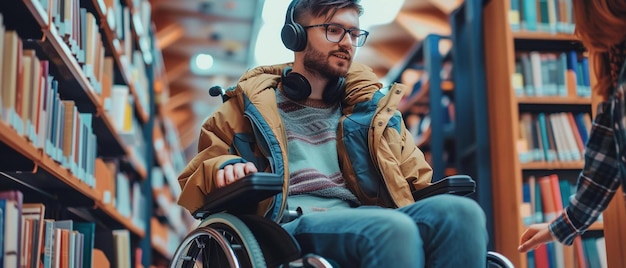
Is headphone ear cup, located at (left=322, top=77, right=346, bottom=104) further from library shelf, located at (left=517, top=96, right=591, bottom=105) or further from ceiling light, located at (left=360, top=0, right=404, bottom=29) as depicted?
ceiling light, located at (left=360, top=0, right=404, bottom=29)

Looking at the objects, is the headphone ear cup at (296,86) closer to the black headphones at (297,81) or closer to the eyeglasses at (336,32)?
the black headphones at (297,81)

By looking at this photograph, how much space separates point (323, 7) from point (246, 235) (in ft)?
2.61

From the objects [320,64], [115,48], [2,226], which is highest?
[115,48]

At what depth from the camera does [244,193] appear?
168 centimetres

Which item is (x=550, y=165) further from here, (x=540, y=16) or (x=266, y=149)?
(x=266, y=149)

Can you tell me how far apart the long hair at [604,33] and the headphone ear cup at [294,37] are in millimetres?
779

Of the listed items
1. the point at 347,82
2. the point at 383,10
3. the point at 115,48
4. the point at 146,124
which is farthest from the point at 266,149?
the point at 383,10

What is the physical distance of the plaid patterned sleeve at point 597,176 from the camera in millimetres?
1755

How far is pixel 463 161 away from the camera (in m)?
4.41

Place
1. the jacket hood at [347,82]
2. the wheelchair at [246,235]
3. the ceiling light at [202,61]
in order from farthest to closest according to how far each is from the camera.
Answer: the ceiling light at [202,61] → the jacket hood at [347,82] → the wheelchair at [246,235]

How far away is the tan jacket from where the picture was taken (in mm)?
1947

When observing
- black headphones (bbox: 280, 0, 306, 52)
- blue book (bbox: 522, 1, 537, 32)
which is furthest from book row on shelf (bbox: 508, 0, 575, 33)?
black headphones (bbox: 280, 0, 306, 52)

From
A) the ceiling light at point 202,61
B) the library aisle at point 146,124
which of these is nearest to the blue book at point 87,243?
the library aisle at point 146,124

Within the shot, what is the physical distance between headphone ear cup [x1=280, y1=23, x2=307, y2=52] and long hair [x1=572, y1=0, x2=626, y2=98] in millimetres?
779
